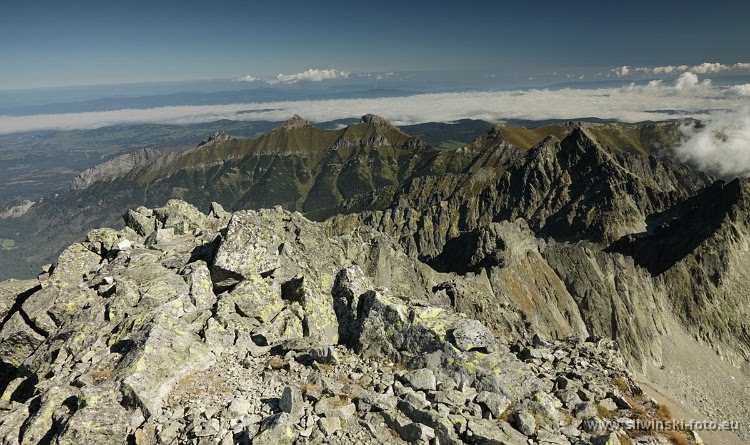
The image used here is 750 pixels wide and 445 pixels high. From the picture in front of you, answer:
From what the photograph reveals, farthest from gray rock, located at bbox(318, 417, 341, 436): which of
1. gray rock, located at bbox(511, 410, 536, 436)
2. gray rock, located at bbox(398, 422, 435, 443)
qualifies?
gray rock, located at bbox(511, 410, 536, 436)

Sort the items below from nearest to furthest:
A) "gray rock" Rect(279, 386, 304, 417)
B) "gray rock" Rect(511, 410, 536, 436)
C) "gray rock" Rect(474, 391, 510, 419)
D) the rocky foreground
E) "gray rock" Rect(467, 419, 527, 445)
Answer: "gray rock" Rect(467, 419, 527, 445), "gray rock" Rect(279, 386, 304, 417), the rocky foreground, "gray rock" Rect(511, 410, 536, 436), "gray rock" Rect(474, 391, 510, 419)

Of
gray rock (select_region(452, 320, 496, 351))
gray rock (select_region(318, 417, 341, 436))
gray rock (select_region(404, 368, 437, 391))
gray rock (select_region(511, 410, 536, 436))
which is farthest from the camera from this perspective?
gray rock (select_region(452, 320, 496, 351))

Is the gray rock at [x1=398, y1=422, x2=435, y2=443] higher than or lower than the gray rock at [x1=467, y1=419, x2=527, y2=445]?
higher

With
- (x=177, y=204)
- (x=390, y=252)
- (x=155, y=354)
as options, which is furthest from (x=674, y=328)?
(x=155, y=354)

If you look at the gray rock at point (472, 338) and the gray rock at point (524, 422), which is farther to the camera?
the gray rock at point (472, 338)

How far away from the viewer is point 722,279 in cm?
13412

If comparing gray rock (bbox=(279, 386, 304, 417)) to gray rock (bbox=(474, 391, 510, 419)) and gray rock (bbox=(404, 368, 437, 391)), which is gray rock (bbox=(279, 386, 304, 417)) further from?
gray rock (bbox=(474, 391, 510, 419))

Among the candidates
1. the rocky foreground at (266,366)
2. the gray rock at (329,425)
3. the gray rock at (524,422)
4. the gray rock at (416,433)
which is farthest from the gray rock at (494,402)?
the gray rock at (329,425)

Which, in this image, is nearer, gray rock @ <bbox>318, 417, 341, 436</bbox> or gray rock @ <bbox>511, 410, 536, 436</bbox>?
gray rock @ <bbox>318, 417, 341, 436</bbox>

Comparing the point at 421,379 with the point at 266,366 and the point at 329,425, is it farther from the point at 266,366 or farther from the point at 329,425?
the point at 266,366

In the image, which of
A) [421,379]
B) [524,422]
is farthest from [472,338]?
[524,422]

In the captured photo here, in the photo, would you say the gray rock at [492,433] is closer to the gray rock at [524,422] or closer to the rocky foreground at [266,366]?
the rocky foreground at [266,366]

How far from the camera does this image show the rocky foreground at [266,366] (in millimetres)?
15977

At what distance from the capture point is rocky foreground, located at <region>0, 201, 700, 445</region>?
15977mm
